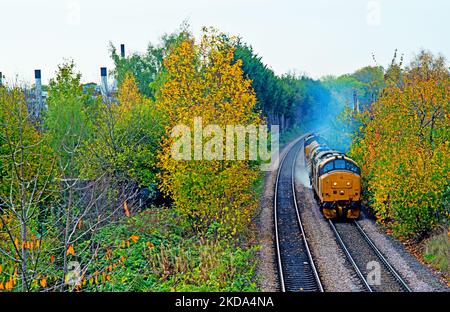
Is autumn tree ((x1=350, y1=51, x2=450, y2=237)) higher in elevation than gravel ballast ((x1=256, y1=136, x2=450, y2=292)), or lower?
higher

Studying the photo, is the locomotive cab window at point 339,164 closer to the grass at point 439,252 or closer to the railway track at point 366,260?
the railway track at point 366,260

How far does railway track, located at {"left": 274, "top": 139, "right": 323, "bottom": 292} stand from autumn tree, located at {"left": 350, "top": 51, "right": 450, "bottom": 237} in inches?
152

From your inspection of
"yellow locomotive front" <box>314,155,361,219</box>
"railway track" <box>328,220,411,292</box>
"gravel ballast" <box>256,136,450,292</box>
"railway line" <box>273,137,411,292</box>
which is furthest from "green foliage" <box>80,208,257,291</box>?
"yellow locomotive front" <box>314,155,361,219</box>

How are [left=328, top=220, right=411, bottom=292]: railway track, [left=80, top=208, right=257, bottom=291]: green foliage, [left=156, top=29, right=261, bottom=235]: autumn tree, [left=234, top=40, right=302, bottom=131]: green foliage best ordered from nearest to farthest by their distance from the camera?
[left=80, top=208, right=257, bottom=291]: green foliage < [left=328, top=220, right=411, bottom=292]: railway track < [left=156, top=29, right=261, bottom=235]: autumn tree < [left=234, top=40, right=302, bottom=131]: green foliage

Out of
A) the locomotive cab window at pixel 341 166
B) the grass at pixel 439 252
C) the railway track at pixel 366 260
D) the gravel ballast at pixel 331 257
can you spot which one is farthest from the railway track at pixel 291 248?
the grass at pixel 439 252

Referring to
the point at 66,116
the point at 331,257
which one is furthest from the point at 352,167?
the point at 66,116

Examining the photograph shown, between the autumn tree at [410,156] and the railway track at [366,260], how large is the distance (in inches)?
58.5

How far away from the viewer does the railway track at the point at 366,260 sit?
1798 centimetres

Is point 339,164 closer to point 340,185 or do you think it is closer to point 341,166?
point 341,166

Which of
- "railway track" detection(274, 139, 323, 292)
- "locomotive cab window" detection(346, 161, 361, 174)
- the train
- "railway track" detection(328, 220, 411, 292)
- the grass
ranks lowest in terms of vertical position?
"railway track" detection(274, 139, 323, 292)

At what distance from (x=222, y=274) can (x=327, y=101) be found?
385 ft

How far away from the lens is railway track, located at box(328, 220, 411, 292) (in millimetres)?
17977

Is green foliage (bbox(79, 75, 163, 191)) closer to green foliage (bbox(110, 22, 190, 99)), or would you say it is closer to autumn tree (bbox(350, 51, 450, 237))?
autumn tree (bbox(350, 51, 450, 237))
